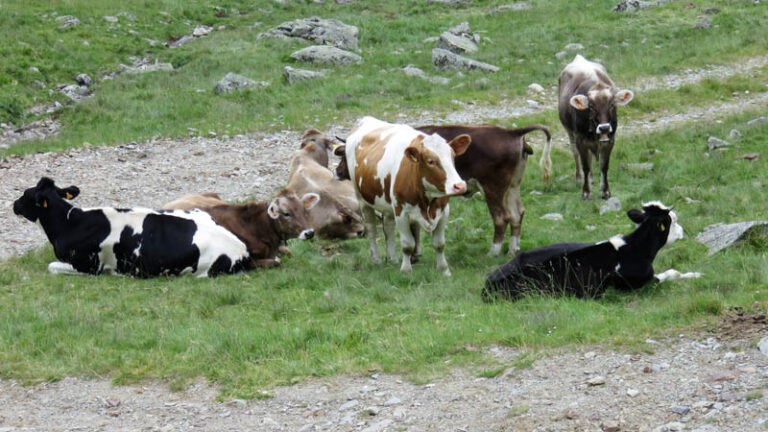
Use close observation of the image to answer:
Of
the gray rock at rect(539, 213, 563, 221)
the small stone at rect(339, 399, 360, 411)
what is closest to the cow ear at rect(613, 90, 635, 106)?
the gray rock at rect(539, 213, 563, 221)

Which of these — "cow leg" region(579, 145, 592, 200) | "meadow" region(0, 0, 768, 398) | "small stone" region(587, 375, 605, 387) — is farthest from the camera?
"cow leg" region(579, 145, 592, 200)

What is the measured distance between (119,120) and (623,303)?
1588 centimetres

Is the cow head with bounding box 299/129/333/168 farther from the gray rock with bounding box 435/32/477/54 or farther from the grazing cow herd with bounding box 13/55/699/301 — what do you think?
the gray rock with bounding box 435/32/477/54

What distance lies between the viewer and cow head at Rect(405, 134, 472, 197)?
10.6m

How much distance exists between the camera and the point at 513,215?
1227 centimetres

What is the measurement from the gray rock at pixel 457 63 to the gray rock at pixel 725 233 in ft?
50.2

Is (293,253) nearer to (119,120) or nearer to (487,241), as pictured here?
(487,241)

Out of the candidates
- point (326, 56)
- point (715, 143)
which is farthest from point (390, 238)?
point (326, 56)

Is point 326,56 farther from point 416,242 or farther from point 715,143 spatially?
point 416,242

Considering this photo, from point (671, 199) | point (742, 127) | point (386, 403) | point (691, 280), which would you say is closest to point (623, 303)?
point (691, 280)

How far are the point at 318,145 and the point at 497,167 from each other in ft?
16.5

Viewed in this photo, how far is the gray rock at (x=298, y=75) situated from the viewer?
80.2 ft

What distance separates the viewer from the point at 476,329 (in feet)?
27.6

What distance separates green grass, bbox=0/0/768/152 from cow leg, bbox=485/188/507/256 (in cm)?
935
